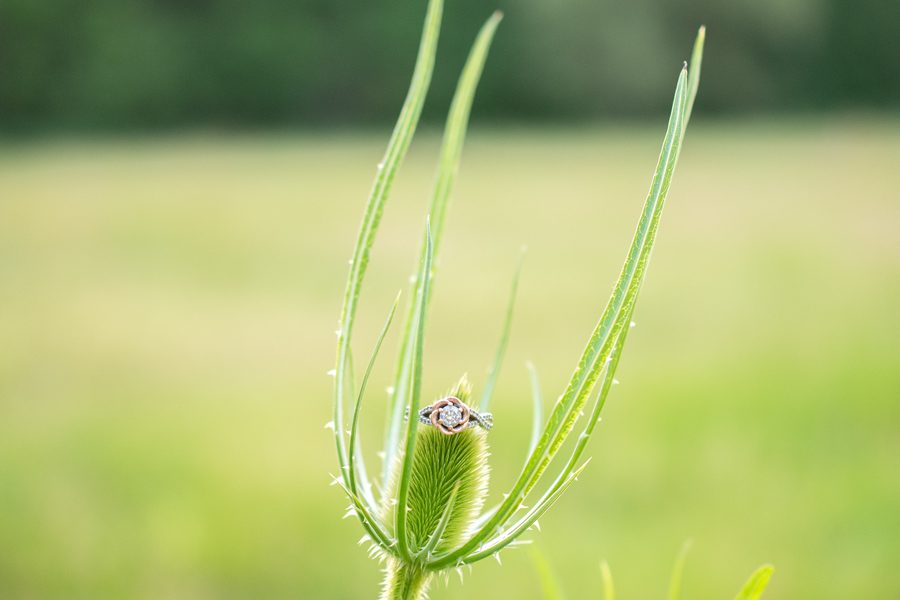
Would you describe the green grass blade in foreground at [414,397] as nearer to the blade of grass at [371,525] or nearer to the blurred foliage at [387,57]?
the blade of grass at [371,525]

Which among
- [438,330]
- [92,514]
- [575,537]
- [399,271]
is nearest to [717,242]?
[399,271]

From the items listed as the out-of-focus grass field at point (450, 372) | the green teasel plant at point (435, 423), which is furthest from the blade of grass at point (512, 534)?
the out-of-focus grass field at point (450, 372)

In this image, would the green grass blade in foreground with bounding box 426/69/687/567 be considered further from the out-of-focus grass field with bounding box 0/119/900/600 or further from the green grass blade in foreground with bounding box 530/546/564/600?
the out-of-focus grass field with bounding box 0/119/900/600

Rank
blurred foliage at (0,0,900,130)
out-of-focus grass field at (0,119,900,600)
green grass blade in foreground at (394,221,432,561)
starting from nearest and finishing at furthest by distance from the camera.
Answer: green grass blade in foreground at (394,221,432,561), out-of-focus grass field at (0,119,900,600), blurred foliage at (0,0,900,130)

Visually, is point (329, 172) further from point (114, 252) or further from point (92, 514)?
point (92, 514)

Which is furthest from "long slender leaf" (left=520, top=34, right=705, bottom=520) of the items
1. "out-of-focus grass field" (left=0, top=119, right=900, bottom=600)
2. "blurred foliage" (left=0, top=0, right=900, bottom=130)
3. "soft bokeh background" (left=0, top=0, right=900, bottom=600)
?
"blurred foliage" (left=0, top=0, right=900, bottom=130)

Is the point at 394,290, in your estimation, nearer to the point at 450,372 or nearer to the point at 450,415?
Answer: the point at 450,372

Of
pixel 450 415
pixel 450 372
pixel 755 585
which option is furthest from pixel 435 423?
pixel 450 372
